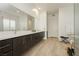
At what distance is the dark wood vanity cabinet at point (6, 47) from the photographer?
2.14 meters

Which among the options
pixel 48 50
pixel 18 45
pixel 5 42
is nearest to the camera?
pixel 5 42

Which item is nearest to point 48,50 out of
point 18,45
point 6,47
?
point 18,45

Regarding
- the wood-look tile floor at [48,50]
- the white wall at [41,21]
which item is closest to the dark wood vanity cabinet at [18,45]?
the wood-look tile floor at [48,50]

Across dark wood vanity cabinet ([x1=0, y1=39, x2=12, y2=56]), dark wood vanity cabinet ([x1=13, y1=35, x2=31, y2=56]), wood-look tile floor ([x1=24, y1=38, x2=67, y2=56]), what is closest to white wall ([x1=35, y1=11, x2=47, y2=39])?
wood-look tile floor ([x1=24, y1=38, x2=67, y2=56])

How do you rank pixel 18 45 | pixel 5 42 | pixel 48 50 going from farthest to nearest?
pixel 48 50
pixel 18 45
pixel 5 42

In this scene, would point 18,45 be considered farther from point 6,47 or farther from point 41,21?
point 41,21

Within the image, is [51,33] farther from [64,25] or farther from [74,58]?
[74,58]

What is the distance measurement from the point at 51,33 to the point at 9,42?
12.3 ft

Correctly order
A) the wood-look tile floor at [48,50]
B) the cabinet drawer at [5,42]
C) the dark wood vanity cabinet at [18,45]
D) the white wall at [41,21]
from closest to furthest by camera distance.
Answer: the cabinet drawer at [5,42], the dark wood vanity cabinet at [18,45], the wood-look tile floor at [48,50], the white wall at [41,21]

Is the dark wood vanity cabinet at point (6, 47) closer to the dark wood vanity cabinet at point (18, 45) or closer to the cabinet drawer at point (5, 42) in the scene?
the cabinet drawer at point (5, 42)

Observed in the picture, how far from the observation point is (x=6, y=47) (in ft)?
7.48

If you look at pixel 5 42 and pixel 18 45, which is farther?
pixel 18 45

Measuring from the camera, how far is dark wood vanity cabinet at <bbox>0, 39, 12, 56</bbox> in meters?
2.14

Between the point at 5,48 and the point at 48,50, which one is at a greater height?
the point at 5,48
